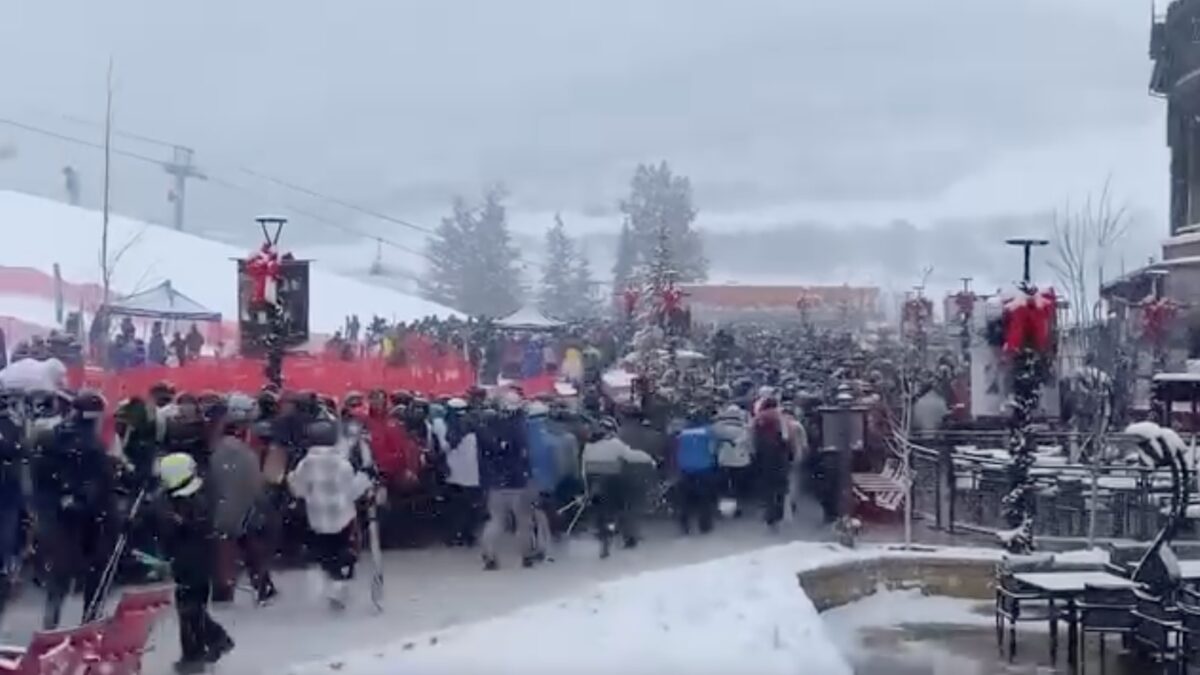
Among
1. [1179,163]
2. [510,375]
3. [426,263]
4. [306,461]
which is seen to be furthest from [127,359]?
[426,263]

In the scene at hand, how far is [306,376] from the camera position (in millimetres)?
23969

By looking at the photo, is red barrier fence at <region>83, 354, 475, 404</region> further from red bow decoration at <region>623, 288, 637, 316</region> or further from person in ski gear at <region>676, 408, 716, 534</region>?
red bow decoration at <region>623, 288, 637, 316</region>

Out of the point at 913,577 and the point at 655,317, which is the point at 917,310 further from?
the point at 913,577

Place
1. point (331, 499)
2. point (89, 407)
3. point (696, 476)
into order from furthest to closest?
point (696, 476), point (331, 499), point (89, 407)

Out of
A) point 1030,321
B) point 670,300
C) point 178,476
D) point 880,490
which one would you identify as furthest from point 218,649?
point 670,300

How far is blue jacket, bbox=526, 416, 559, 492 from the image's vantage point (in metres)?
16.6

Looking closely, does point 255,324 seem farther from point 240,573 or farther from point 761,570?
point 761,570

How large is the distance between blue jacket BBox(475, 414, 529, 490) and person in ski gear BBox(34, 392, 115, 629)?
491cm

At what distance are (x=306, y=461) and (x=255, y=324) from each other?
18.9 ft

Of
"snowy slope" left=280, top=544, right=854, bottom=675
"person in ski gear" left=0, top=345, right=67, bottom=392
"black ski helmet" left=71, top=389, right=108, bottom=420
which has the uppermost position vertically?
"person in ski gear" left=0, top=345, right=67, bottom=392

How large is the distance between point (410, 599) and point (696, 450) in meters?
5.59

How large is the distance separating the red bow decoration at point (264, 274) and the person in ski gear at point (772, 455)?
231 inches

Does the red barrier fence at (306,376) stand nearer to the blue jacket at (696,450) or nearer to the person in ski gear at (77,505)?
the blue jacket at (696,450)

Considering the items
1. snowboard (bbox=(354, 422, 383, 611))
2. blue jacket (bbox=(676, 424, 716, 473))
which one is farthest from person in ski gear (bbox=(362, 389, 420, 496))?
blue jacket (bbox=(676, 424, 716, 473))
